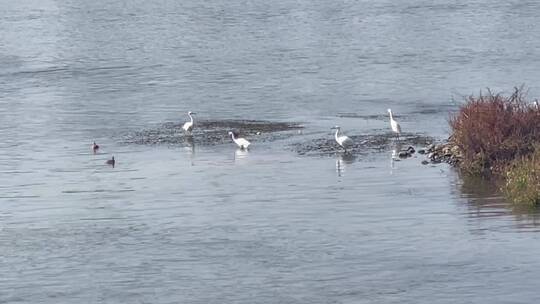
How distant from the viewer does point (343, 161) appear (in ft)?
106

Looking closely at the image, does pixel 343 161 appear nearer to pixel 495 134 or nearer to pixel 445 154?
pixel 445 154

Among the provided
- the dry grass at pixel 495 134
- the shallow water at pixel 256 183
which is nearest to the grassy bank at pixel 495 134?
the dry grass at pixel 495 134

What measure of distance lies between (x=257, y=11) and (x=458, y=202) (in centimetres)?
5624

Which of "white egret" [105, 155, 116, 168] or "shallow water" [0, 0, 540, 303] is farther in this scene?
Answer: "white egret" [105, 155, 116, 168]

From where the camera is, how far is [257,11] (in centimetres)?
8238

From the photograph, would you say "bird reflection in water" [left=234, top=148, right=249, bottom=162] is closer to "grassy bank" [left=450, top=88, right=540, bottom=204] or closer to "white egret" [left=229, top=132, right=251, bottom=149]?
"white egret" [left=229, top=132, right=251, bottom=149]

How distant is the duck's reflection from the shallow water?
111 mm

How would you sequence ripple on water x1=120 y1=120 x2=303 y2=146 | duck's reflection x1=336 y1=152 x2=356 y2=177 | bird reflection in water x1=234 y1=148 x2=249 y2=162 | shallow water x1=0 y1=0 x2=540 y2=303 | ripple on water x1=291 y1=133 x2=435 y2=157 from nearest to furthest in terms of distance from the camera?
shallow water x1=0 y1=0 x2=540 y2=303 < duck's reflection x1=336 y1=152 x2=356 y2=177 < bird reflection in water x1=234 y1=148 x2=249 y2=162 < ripple on water x1=291 y1=133 x2=435 y2=157 < ripple on water x1=120 y1=120 x2=303 y2=146

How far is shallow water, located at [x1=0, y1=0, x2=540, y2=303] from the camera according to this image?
21734mm

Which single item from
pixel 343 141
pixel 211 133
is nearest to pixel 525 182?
pixel 343 141

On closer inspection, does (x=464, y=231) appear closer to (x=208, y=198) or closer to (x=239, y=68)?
(x=208, y=198)

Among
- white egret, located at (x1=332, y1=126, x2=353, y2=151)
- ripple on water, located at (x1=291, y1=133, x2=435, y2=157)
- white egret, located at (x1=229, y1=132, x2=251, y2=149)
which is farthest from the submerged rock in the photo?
white egret, located at (x1=229, y1=132, x2=251, y2=149)

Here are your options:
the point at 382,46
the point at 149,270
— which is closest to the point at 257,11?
the point at 382,46

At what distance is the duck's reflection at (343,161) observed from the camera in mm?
31266
